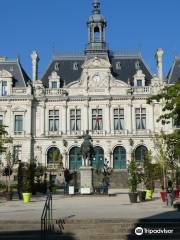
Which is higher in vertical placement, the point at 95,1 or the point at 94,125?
the point at 95,1

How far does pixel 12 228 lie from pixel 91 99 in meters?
42.5

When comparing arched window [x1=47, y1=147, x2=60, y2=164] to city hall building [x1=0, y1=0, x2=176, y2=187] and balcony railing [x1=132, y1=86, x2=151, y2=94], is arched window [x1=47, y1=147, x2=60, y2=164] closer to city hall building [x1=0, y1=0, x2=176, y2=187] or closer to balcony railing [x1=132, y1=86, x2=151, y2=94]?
city hall building [x1=0, y1=0, x2=176, y2=187]

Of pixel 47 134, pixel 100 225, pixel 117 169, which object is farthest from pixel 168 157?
pixel 100 225

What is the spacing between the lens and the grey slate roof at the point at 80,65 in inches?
2330

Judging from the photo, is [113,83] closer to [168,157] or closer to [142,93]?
[142,93]

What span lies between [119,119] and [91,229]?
42.4 m

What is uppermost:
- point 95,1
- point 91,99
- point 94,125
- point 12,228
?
point 95,1

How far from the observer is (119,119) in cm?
5625

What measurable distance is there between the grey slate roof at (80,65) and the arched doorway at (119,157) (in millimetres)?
10058

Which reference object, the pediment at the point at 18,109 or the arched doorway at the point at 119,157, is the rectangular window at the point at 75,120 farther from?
the pediment at the point at 18,109

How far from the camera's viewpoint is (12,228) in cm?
1466

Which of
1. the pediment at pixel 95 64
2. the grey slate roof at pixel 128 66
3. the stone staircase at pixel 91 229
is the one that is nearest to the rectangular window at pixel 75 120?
the pediment at pixel 95 64
